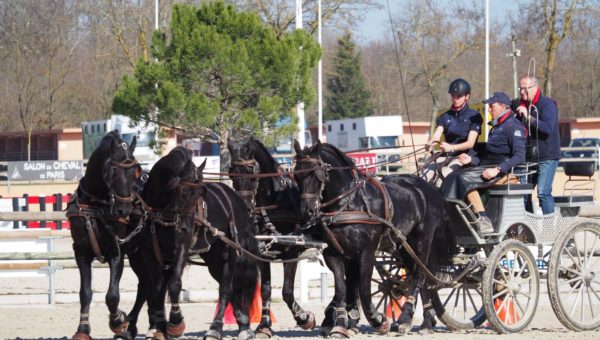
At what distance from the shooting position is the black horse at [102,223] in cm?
964

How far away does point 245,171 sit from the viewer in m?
11.3

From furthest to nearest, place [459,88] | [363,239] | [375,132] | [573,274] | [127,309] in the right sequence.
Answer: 1. [375,132]
2. [127,309]
3. [573,274]
4. [459,88]
5. [363,239]

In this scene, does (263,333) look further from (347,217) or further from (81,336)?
(81,336)

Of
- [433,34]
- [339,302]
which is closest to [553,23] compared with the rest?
[433,34]

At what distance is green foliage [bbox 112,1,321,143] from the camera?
2722cm

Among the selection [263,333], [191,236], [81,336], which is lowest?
[263,333]

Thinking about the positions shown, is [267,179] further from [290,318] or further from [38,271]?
[38,271]

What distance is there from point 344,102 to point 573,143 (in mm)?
23200

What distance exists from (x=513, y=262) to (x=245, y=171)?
10.4 feet

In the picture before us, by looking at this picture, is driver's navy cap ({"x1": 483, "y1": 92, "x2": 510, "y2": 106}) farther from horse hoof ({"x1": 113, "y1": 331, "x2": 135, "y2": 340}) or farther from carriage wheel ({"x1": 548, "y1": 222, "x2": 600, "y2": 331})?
horse hoof ({"x1": 113, "y1": 331, "x2": 135, "y2": 340})

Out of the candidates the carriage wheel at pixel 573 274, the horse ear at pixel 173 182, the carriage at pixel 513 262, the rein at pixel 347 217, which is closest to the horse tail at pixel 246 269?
the rein at pixel 347 217

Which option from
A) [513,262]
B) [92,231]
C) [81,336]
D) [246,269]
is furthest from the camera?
[513,262]

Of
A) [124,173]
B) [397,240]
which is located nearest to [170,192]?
[124,173]

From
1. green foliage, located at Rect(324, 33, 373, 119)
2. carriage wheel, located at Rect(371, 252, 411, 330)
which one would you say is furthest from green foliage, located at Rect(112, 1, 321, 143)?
green foliage, located at Rect(324, 33, 373, 119)
